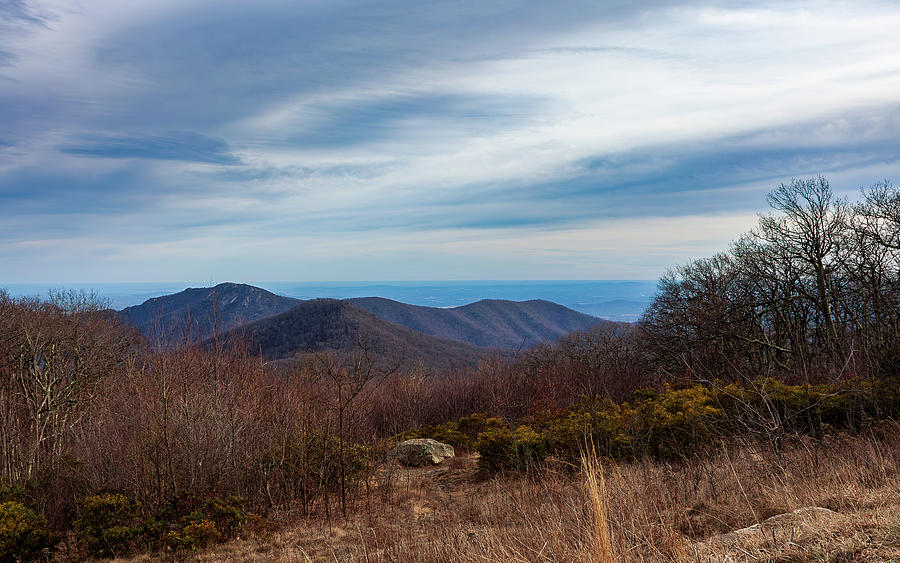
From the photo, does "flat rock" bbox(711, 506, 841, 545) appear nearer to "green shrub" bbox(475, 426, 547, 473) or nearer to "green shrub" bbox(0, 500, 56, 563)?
"green shrub" bbox(475, 426, 547, 473)

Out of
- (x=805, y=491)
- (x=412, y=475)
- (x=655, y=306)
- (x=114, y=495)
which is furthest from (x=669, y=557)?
(x=655, y=306)

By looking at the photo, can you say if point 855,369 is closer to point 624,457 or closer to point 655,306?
point 624,457

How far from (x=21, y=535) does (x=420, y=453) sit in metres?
9.01

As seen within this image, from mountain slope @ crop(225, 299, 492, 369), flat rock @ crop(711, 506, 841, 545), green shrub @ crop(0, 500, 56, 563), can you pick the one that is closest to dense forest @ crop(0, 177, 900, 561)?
green shrub @ crop(0, 500, 56, 563)

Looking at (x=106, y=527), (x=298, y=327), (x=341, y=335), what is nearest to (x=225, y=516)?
(x=106, y=527)

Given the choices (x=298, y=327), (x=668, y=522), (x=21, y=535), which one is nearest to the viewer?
(x=668, y=522)

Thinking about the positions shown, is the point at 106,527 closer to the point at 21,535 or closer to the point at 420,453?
the point at 21,535

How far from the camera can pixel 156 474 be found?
29.9 feet

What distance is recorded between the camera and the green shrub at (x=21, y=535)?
6973mm

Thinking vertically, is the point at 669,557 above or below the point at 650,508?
above

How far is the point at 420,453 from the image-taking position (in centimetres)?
1444

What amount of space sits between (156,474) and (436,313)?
187 m

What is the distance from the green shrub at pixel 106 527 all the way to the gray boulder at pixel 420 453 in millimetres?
7394

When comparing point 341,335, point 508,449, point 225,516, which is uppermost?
point 225,516
